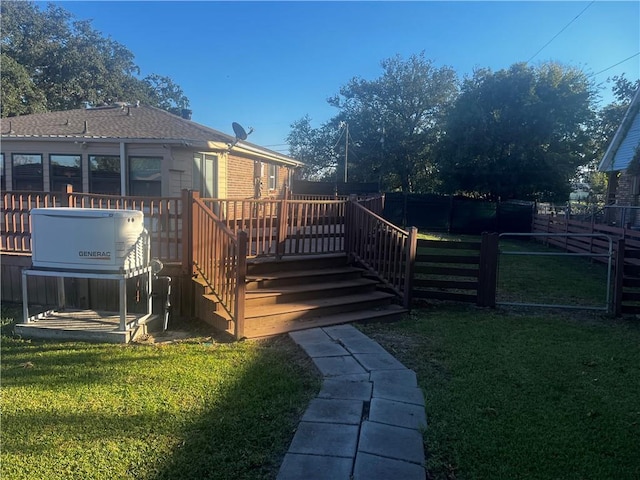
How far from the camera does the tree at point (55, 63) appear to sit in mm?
23844

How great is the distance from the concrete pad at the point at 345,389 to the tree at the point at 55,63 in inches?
986

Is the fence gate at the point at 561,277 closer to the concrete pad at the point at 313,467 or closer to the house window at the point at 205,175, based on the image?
the concrete pad at the point at 313,467

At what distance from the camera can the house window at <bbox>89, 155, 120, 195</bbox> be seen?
11289mm

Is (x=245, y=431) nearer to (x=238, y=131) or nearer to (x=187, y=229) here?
(x=187, y=229)

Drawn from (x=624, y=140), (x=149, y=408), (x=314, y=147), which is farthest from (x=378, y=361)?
(x=314, y=147)

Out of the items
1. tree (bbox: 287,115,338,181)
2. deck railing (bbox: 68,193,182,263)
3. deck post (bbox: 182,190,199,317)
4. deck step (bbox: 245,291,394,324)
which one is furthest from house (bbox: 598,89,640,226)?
tree (bbox: 287,115,338,181)

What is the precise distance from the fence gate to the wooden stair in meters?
2.07

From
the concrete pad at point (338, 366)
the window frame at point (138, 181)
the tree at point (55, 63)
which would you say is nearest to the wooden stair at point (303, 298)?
the concrete pad at point (338, 366)

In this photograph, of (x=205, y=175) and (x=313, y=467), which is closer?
(x=313, y=467)

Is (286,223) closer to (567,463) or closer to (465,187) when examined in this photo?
(567,463)

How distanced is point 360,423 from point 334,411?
0.24 metres

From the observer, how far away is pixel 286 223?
6.55m

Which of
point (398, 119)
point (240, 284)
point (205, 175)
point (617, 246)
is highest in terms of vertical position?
point (398, 119)

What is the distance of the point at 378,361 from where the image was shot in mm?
4340
